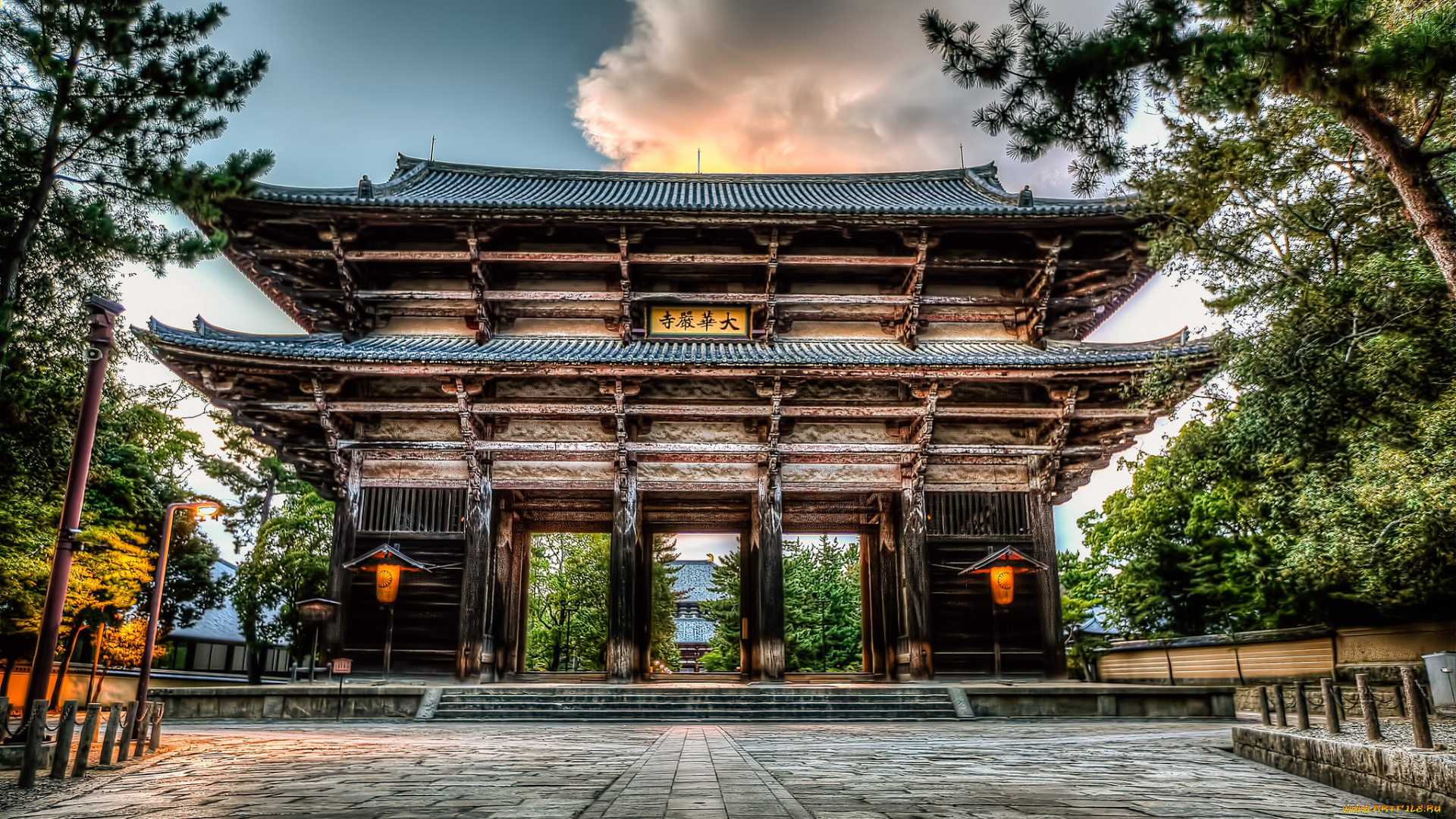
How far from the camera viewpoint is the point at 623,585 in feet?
49.6

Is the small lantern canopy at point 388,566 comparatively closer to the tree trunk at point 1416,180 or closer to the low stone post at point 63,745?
the low stone post at point 63,745

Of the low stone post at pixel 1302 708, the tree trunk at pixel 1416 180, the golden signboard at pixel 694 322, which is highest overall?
the golden signboard at pixel 694 322

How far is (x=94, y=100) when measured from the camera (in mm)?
7250

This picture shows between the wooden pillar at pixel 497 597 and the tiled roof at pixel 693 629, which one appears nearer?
the wooden pillar at pixel 497 597

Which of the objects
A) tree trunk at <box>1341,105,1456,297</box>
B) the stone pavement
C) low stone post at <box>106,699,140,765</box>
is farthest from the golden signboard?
tree trunk at <box>1341,105,1456,297</box>

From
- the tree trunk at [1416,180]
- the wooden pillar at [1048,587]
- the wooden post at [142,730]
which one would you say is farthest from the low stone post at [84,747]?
the wooden pillar at [1048,587]

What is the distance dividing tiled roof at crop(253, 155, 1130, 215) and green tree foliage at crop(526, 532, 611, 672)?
13551mm

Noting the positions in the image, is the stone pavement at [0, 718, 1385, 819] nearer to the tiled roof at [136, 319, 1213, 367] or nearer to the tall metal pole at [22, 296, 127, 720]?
the tall metal pole at [22, 296, 127, 720]

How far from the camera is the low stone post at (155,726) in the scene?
28.0 feet

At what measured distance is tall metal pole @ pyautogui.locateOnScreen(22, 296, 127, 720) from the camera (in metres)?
7.43

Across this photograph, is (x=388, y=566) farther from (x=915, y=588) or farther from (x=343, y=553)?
(x=915, y=588)

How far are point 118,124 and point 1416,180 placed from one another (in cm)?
1131

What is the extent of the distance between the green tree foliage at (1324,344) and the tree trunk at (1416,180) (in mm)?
3609

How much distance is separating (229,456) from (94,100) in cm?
3400
